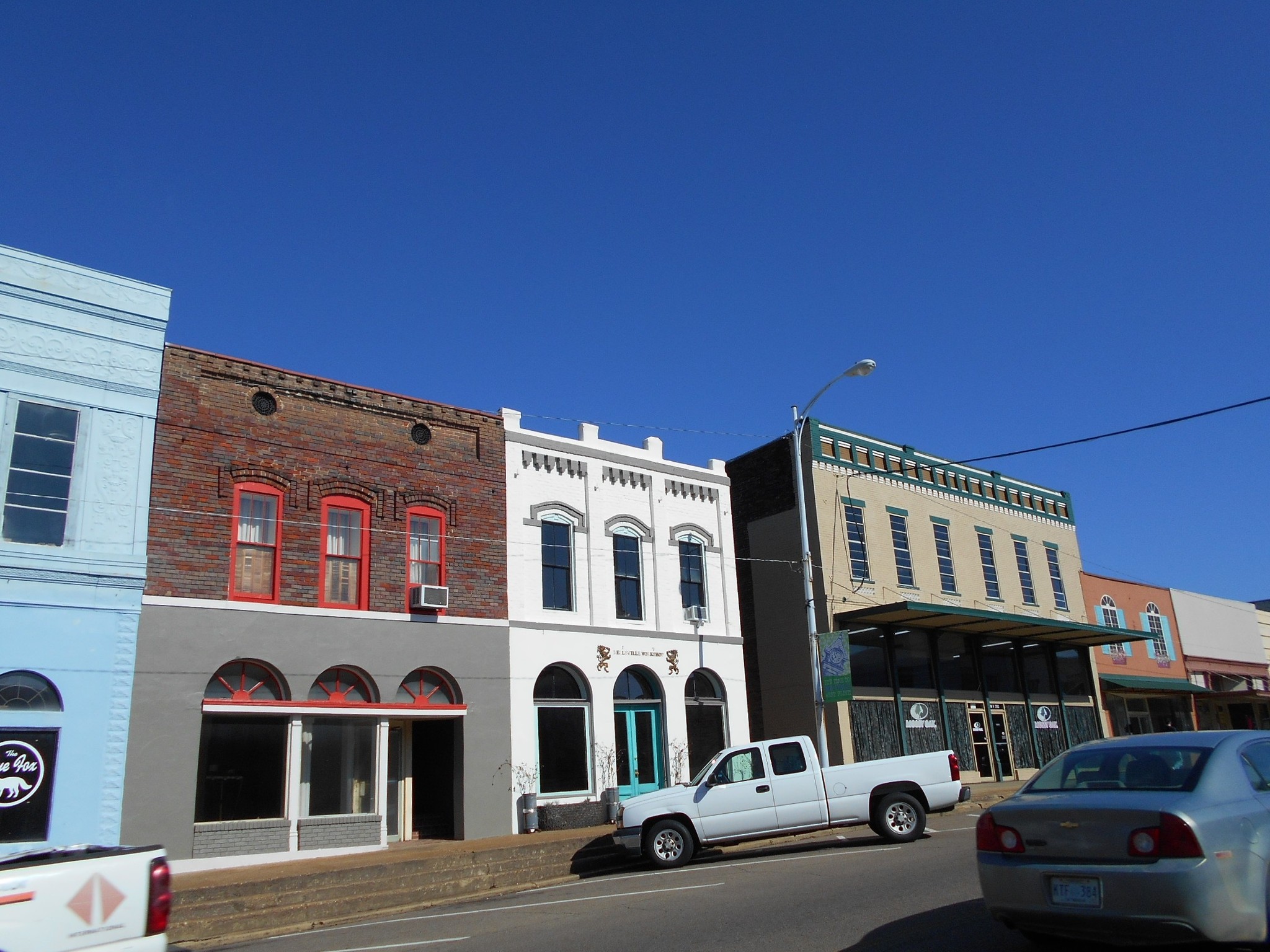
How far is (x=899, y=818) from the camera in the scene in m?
16.1

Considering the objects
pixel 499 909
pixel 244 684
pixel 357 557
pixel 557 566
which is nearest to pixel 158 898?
pixel 499 909

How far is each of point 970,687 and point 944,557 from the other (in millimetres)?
3673

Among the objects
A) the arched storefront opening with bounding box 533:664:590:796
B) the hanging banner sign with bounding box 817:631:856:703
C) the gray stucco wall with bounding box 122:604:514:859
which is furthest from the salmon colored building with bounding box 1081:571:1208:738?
the gray stucco wall with bounding box 122:604:514:859

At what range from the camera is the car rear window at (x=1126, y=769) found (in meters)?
6.79

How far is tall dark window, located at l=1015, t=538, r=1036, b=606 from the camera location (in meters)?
32.5

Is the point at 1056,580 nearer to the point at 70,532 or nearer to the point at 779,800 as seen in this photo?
the point at 779,800

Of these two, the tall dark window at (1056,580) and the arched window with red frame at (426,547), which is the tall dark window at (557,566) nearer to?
the arched window with red frame at (426,547)

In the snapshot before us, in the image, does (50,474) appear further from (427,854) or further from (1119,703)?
(1119,703)

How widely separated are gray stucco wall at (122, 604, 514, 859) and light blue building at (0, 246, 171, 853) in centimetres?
33

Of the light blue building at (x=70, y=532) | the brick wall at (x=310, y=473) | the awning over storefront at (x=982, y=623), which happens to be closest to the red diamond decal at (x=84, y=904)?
the light blue building at (x=70, y=532)

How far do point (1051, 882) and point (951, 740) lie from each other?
22.3 metres

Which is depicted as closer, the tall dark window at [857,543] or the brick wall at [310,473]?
the brick wall at [310,473]

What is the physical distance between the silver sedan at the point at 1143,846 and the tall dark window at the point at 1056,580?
2795 cm

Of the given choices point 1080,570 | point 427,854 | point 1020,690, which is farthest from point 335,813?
point 1080,570
